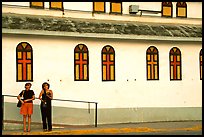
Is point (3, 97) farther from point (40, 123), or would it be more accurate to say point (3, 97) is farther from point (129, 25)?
point (129, 25)

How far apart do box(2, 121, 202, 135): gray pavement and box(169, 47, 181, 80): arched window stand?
98.6 inches

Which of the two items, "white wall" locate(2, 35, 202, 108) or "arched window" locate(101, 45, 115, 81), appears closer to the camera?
"white wall" locate(2, 35, 202, 108)

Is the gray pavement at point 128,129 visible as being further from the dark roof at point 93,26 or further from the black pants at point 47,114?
the dark roof at point 93,26

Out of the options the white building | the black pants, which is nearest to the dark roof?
the white building

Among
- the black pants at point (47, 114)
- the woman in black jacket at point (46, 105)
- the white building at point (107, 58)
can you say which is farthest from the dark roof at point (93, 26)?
the black pants at point (47, 114)

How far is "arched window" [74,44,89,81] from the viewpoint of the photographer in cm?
1867

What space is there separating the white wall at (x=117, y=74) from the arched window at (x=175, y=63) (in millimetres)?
184

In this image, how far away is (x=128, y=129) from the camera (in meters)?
17.1

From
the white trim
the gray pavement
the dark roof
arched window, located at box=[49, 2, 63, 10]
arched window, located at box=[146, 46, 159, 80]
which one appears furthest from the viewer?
arched window, located at box=[146, 46, 159, 80]

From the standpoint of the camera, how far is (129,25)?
2048 cm

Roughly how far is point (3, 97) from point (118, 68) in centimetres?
507

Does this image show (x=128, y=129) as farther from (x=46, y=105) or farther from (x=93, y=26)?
(x=93, y=26)

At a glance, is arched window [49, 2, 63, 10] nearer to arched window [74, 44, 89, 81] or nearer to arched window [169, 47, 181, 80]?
arched window [74, 44, 89, 81]

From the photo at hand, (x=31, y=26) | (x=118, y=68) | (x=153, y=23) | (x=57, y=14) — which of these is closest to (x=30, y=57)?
(x=31, y=26)
